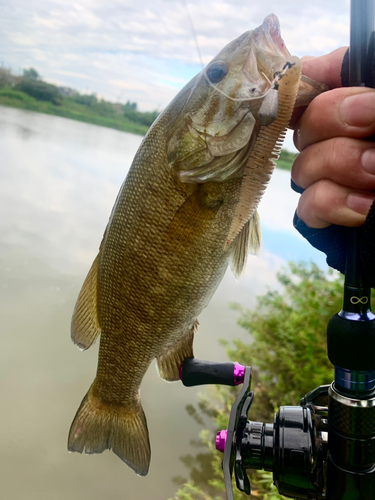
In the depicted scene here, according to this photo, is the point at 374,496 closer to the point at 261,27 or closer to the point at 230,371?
the point at 230,371

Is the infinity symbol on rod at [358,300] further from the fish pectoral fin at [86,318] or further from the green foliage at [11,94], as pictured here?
the green foliage at [11,94]

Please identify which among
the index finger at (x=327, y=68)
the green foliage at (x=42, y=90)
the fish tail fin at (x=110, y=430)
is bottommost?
the fish tail fin at (x=110, y=430)

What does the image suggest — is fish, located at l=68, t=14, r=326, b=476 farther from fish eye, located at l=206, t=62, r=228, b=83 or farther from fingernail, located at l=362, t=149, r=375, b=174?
fingernail, located at l=362, t=149, r=375, b=174

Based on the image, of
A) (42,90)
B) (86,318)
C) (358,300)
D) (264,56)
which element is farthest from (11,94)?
(358,300)

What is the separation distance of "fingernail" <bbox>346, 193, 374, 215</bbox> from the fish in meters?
0.20

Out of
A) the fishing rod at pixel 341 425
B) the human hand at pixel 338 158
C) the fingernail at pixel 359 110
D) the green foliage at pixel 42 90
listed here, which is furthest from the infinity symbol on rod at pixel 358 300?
the green foliage at pixel 42 90

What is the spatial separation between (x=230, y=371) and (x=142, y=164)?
597mm

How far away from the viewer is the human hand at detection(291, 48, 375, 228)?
2.43ft

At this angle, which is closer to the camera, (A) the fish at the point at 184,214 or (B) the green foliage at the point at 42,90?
(A) the fish at the point at 184,214

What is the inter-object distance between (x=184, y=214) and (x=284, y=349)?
216 cm

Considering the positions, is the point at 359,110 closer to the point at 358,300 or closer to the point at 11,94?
the point at 358,300

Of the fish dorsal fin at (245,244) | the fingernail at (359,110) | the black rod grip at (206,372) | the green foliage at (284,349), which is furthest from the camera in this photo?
the green foliage at (284,349)

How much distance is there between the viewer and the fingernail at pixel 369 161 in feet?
2.42

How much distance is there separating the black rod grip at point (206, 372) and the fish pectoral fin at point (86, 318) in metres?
0.32
